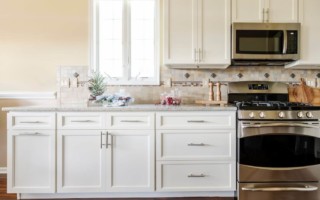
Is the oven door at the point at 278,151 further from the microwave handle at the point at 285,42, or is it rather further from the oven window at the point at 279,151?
the microwave handle at the point at 285,42

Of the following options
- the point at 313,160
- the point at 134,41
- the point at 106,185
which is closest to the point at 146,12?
the point at 134,41

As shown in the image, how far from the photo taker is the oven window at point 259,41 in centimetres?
262

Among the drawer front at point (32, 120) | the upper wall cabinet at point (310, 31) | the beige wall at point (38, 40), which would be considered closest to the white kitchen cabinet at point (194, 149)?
A: the drawer front at point (32, 120)

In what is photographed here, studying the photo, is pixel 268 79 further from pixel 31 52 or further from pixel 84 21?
pixel 31 52

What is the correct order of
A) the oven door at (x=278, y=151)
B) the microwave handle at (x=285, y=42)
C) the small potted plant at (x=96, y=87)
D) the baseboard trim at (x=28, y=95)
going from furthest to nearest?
the baseboard trim at (x=28, y=95) → the small potted plant at (x=96, y=87) → the microwave handle at (x=285, y=42) → the oven door at (x=278, y=151)

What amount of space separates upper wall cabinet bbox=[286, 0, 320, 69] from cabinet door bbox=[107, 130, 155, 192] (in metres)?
1.80

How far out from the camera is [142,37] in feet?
9.87

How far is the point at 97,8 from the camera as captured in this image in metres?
2.99

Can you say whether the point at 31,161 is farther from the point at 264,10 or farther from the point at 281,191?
the point at 264,10

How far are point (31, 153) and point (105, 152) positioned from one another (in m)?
0.67

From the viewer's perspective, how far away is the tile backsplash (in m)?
2.97

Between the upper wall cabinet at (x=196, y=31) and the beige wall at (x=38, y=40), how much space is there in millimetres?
1015

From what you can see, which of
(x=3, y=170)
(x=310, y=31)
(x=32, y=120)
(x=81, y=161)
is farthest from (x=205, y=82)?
(x=3, y=170)

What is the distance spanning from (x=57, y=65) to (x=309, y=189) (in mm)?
2890
